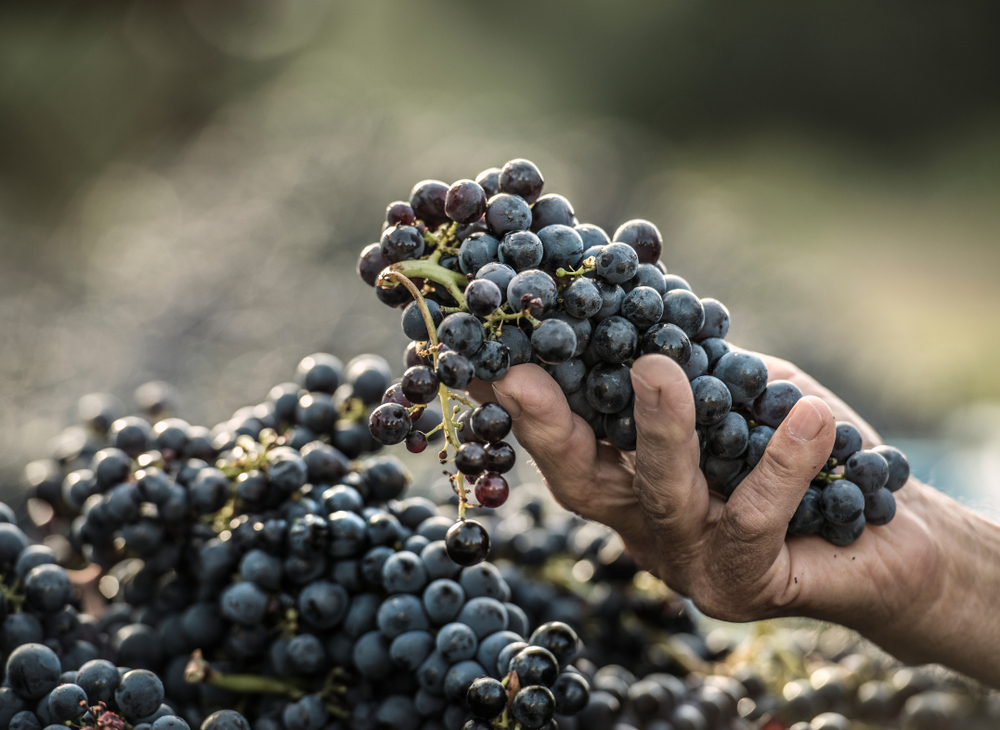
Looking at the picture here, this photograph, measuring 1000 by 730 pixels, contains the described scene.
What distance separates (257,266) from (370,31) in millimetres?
6305

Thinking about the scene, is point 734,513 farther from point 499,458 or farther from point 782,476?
point 499,458

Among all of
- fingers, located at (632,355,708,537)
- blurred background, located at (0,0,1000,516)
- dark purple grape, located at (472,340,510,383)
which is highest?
blurred background, located at (0,0,1000,516)

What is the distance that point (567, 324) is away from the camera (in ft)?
2.84

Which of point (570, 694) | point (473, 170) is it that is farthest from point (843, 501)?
point (473, 170)

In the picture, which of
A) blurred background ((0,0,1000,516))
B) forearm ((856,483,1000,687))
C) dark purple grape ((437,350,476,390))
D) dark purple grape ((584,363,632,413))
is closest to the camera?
dark purple grape ((437,350,476,390))

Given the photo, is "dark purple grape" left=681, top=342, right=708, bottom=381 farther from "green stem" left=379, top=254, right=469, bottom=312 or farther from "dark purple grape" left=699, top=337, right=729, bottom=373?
"green stem" left=379, top=254, right=469, bottom=312

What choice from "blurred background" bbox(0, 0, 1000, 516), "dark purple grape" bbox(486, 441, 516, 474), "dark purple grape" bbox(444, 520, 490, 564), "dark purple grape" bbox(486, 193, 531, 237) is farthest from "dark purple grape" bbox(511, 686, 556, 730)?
"blurred background" bbox(0, 0, 1000, 516)

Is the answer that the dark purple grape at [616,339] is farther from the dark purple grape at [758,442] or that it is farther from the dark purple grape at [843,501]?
the dark purple grape at [843,501]

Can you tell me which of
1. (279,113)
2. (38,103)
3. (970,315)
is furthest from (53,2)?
(970,315)

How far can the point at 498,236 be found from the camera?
932mm

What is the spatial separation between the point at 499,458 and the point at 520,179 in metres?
0.38

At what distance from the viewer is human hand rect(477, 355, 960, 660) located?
899 millimetres

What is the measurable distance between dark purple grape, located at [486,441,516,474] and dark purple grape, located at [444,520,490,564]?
0.09 metres

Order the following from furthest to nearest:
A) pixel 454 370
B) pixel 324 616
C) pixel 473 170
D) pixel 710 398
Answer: pixel 473 170 → pixel 324 616 → pixel 710 398 → pixel 454 370
